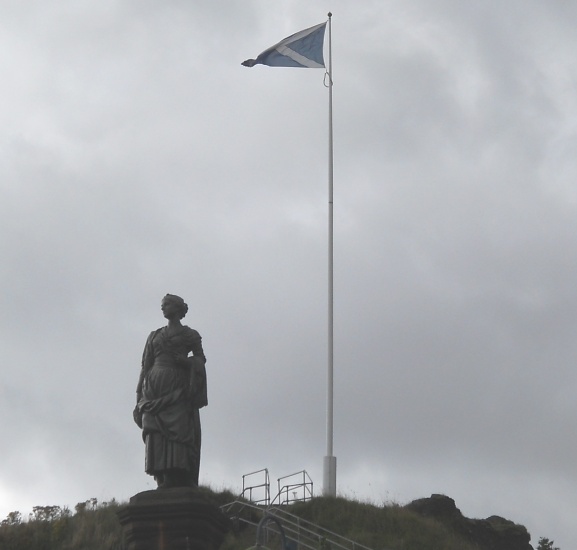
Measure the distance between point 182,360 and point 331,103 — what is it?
22162mm

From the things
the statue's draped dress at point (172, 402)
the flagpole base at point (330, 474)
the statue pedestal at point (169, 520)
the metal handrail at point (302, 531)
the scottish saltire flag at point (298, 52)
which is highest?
the scottish saltire flag at point (298, 52)

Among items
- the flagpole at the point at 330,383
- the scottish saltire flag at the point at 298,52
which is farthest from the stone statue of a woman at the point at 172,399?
the scottish saltire flag at the point at 298,52

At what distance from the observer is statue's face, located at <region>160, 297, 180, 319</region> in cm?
1378

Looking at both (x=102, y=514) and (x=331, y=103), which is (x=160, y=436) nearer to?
(x=102, y=514)

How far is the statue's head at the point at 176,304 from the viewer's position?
13797 millimetres

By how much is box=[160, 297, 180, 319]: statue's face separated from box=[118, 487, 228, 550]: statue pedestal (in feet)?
7.12

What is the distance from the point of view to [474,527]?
27.7 meters

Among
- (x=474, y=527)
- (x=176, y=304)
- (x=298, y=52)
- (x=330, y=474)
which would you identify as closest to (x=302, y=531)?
(x=330, y=474)

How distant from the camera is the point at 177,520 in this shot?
12320mm

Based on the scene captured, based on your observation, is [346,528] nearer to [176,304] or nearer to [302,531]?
[302,531]

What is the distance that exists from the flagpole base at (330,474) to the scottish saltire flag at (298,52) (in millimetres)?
10839

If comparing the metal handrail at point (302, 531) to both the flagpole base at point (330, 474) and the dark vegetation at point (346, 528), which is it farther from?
the flagpole base at point (330, 474)

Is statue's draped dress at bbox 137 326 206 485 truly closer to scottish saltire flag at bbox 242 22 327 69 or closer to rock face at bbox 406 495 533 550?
rock face at bbox 406 495 533 550

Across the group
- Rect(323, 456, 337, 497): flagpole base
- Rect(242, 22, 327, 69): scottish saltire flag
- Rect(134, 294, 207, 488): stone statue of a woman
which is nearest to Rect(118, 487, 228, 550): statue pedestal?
Rect(134, 294, 207, 488): stone statue of a woman
